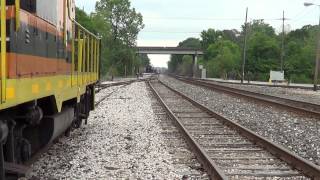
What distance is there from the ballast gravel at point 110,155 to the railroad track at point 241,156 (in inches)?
28.7

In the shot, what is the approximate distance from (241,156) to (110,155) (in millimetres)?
2578

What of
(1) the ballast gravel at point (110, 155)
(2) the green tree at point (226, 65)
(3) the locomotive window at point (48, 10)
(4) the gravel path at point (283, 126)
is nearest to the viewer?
(3) the locomotive window at point (48, 10)

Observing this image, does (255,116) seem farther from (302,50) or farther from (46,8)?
(302,50)

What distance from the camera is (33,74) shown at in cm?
671

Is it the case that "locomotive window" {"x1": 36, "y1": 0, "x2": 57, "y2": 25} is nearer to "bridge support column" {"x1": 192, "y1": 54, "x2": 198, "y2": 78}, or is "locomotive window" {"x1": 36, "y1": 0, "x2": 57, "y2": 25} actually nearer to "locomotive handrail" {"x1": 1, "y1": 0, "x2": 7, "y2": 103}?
"locomotive handrail" {"x1": 1, "y1": 0, "x2": 7, "y2": 103}

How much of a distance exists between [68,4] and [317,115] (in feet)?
36.1

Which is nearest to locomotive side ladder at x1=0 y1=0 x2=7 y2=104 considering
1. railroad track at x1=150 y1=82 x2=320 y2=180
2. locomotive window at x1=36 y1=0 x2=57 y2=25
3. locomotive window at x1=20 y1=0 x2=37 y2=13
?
locomotive window at x1=20 y1=0 x2=37 y2=13

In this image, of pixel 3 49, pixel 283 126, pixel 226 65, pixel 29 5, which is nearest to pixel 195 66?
pixel 226 65

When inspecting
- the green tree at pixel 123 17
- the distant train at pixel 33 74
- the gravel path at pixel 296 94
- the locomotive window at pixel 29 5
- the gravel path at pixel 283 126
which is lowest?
the gravel path at pixel 296 94

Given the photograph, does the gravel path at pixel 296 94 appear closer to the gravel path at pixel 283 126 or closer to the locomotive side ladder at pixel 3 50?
the gravel path at pixel 283 126

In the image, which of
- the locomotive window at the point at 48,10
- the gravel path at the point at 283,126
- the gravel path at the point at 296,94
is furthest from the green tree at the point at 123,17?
the locomotive window at the point at 48,10

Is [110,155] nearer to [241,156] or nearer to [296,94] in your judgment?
[241,156]

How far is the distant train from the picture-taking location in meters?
A: 5.86

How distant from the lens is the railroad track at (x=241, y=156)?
8.64 m
